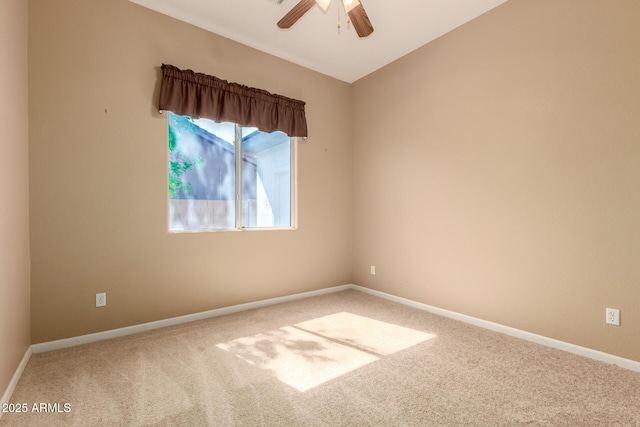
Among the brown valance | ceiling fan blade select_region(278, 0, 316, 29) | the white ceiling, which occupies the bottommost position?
the brown valance

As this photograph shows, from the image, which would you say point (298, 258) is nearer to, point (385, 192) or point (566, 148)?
point (385, 192)

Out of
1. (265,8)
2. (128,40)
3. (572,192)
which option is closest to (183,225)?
(128,40)

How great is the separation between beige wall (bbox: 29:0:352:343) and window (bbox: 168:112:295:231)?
17 cm

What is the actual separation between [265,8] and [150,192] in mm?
2025

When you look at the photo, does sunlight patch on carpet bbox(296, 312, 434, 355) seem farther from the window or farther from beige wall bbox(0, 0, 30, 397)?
beige wall bbox(0, 0, 30, 397)

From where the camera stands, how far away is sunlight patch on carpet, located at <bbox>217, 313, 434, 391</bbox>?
2.07 m

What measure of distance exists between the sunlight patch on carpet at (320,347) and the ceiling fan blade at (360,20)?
2.52 metres

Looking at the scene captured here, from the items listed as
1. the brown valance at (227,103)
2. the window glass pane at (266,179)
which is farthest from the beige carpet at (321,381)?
the brown valance at (227,103)

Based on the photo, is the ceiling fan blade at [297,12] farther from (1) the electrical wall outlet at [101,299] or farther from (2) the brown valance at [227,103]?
(1) the electrical wall outlet at [101,299]

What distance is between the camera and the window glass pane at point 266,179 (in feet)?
11.4

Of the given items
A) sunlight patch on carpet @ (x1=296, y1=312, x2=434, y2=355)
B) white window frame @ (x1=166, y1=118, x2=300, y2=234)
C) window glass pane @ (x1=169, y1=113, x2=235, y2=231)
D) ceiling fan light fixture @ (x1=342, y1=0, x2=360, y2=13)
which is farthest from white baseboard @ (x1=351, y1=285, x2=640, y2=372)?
ceiling fan light fixture @ (x1=342, y1=0, x2=360, y2=13)

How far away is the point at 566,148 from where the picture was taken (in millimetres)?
2359

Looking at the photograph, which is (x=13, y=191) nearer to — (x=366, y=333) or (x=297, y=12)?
(x=297, y=12)

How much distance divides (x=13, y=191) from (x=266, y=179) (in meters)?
2.21
